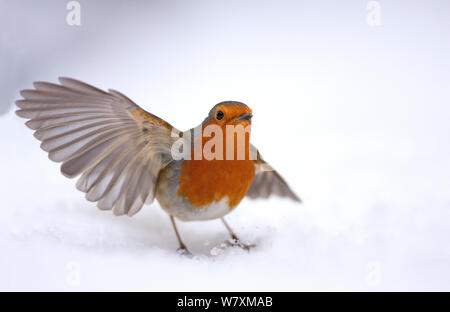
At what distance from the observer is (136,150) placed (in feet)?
7.55

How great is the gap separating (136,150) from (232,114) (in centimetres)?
46

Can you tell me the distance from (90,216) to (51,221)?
209mm

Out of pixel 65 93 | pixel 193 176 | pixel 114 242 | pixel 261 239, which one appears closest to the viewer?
pixel 65 93

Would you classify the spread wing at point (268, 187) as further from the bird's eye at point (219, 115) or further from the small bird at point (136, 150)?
the bird's eye at point (219, 115)

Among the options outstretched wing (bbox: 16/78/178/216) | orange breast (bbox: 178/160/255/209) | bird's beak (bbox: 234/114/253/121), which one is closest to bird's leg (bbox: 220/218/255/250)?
orange breast (bbox: 178/160/255/209)

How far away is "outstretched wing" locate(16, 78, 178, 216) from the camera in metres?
2.14

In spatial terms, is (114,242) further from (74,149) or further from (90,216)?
(74,149)

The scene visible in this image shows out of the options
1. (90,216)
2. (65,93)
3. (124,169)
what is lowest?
(90,216)

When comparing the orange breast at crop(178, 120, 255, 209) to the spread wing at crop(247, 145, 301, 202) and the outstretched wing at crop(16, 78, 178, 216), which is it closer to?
the outstretched wing at crop(16, 78, 178, 216)

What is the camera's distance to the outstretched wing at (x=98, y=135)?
2.14 meters

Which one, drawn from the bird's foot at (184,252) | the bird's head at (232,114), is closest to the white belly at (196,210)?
the bird's foot at (184,252)

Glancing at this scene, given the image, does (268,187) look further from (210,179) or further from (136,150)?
(136,150)

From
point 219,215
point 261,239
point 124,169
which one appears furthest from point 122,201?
point 261,239

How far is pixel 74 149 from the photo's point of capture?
221 centimetres
